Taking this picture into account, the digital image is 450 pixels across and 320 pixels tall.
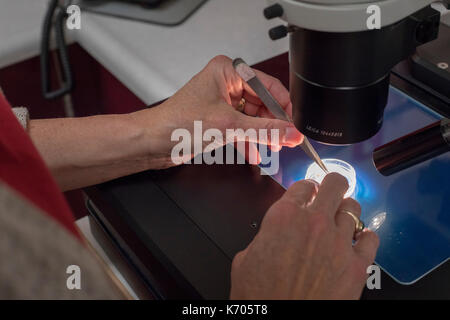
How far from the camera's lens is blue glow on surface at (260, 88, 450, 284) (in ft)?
2.05

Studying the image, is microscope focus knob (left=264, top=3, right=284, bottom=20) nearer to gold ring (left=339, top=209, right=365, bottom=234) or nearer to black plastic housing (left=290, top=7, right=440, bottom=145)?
black plastic housing (left=290, top=7, right=440, bottom=145)

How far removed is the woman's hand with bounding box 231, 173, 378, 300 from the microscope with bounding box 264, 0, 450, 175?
0.29 ft

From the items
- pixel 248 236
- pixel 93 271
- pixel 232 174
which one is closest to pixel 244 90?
pixel 232 174

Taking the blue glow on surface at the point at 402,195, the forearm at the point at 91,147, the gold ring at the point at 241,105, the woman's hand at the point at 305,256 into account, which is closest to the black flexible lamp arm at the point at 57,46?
the forearm at the point at 91,147

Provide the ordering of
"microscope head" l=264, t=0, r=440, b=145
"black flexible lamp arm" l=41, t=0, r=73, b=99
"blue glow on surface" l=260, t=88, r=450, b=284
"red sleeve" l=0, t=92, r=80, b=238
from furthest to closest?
"black flexible lamp arm" l=41, t=0, r=73, b=99
"blue glow on surface" l=260, t=88, r=450, b=284
"microscope head" l=264, t=0, r=440, b=145
"red sleeve" l=0, t=92, r=80, b=238

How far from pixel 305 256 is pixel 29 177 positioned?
0.94ft

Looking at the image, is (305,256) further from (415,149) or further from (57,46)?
(57,46)

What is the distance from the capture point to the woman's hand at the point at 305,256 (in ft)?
1.81

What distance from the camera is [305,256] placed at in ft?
1.86

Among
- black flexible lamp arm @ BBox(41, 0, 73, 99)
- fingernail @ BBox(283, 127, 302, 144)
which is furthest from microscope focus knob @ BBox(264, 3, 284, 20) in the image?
black flexible lamp arm @ BBox(41, 0, 73, 99)

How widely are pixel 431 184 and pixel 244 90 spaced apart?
0.30m
